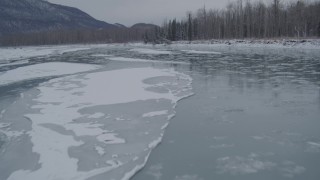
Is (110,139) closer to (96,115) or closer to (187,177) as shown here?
(96,115)

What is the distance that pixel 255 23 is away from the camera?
78812 mm

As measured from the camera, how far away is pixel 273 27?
72562 mm

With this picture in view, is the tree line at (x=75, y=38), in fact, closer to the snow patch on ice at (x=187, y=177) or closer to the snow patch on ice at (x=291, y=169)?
the snow patch on ice at (x=291, y=169)

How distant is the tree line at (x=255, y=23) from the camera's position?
64.1 metres

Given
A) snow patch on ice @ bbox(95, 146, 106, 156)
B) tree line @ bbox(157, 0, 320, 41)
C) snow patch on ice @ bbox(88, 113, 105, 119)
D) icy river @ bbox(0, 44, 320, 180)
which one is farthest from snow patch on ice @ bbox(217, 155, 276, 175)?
tree line @ bbox(157, 0, 320, 41)

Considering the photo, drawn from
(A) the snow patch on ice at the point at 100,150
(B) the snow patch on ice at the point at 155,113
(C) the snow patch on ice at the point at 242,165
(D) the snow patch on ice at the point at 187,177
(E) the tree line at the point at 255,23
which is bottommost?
(D) the snow patch on ice at the point at 187,177

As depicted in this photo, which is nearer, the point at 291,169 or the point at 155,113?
the point at 291,169

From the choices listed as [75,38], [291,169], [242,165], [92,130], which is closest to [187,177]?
[242,165]

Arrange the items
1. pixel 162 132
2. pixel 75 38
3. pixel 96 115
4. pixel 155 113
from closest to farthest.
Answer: pixel 162 132, pixel 96 115, pixel 155 113, pixel 75 38

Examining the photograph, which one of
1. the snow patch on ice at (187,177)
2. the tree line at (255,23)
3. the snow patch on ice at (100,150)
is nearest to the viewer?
the snow patch on ice at (187,177)

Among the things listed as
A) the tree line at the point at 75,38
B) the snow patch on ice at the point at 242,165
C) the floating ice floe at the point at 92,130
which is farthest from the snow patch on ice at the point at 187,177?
the tree line at the point at 75,38

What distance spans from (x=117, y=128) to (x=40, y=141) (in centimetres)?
195

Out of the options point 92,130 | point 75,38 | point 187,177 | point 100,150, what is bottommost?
point 187,177

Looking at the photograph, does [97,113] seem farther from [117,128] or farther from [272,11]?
[272,11]
